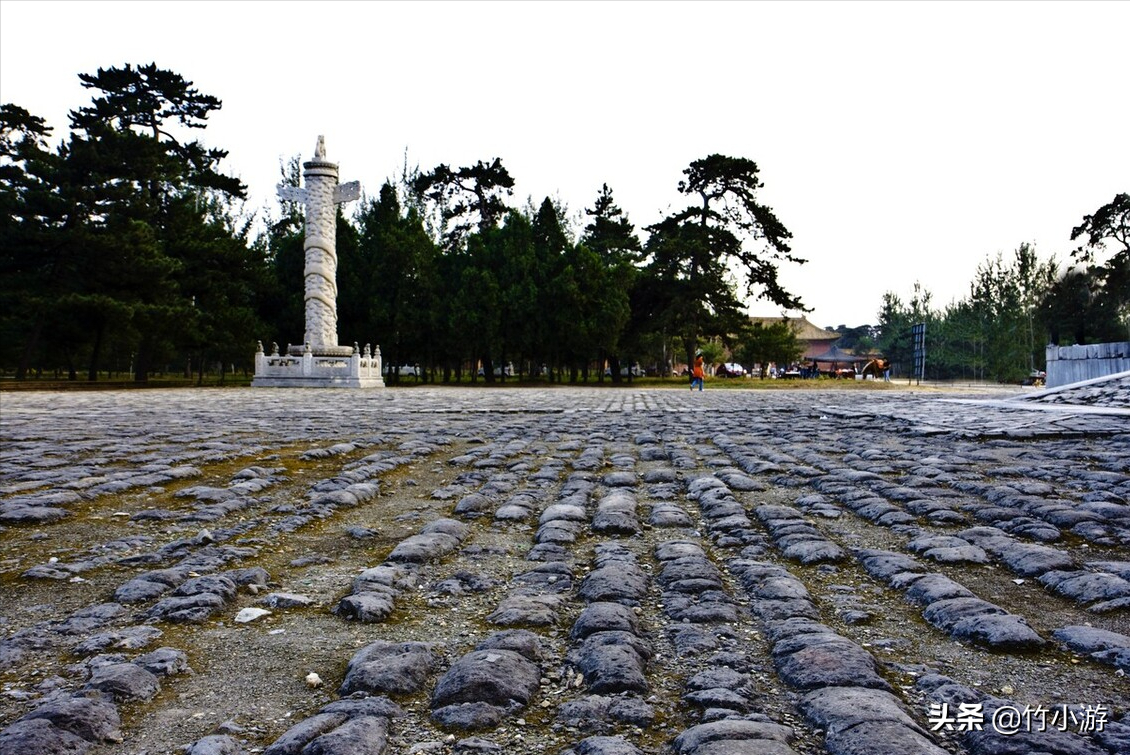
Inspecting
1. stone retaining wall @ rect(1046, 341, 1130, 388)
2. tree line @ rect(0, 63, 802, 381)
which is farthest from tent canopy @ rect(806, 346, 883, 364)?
stone retaining wall @ rect(1046, 341, 1130, 388)

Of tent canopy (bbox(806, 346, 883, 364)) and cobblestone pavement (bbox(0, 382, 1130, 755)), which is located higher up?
tent canopy (bbox(806, 346, 883, 364))

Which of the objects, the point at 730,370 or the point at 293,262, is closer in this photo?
the point at 293,262

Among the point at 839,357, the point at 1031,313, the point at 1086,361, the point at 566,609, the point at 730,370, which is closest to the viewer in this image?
the point at 566,609

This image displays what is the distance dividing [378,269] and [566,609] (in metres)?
35.8

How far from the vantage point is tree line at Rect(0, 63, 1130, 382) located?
2658cm

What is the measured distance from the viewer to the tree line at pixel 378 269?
26.6m

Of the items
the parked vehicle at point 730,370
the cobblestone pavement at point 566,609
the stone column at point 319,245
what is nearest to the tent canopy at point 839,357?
the parked vehicle at point 730,370

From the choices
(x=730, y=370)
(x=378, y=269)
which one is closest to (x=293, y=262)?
(x=378, y=269)

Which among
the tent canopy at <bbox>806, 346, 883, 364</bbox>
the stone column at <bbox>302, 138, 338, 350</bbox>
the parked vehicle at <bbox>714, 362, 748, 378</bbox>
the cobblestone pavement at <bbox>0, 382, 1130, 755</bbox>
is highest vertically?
the stone column at <bbox>302, 138, 338, 350</bbox>

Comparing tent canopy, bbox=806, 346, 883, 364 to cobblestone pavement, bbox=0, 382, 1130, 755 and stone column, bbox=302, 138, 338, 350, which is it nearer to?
stone column, bbox=302, 138, 338, 350

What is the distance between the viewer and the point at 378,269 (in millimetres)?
36781

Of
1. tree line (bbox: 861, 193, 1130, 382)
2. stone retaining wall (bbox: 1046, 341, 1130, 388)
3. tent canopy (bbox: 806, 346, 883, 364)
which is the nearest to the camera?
stone retaining wall (bbox: 1046, 341, 1130, 388)

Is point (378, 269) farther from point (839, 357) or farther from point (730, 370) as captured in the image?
point (839, 357)

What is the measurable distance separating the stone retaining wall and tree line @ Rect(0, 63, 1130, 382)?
19.2m
